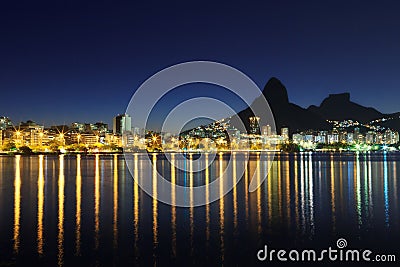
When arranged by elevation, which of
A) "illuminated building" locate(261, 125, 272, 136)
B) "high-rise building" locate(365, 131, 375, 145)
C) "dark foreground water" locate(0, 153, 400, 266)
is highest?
"illuminated building" locate(261, 125, 272, 136)

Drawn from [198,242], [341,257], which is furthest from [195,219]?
[341,257]

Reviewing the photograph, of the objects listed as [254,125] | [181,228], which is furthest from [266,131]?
[181,228]

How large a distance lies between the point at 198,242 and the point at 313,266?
3.03 meters

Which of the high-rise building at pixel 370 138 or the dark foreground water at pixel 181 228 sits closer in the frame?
the dark foreground water at pixel 181 228

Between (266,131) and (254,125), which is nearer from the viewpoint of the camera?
(266,131)

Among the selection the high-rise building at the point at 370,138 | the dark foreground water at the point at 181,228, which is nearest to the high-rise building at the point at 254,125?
the high-rise building at the point at 370,138

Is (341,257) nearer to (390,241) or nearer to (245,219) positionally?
(390,241)

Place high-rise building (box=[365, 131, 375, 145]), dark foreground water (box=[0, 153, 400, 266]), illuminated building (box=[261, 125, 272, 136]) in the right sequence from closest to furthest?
dark foreground water (box=[0, 153, 400, 266])
illuminated building (box=[261, 125, 272, 136])
high-rise building (box=[365, 131, 375, 145])

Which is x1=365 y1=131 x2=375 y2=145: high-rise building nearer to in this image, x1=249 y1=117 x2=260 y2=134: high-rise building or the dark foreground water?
x1=249 y1=117 x2=260 y2=134: high-rise building

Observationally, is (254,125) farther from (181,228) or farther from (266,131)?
(181,228)

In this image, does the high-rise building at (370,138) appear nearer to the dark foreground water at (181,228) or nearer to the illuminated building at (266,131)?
the illuminated building at (266,131)

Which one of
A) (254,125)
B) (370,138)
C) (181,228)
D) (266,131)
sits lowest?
(181,228)

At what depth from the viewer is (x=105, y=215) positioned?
14.4 meters

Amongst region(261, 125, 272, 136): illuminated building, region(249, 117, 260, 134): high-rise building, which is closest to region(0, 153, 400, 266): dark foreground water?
region(261, 125, 272, 136): illuminated building
